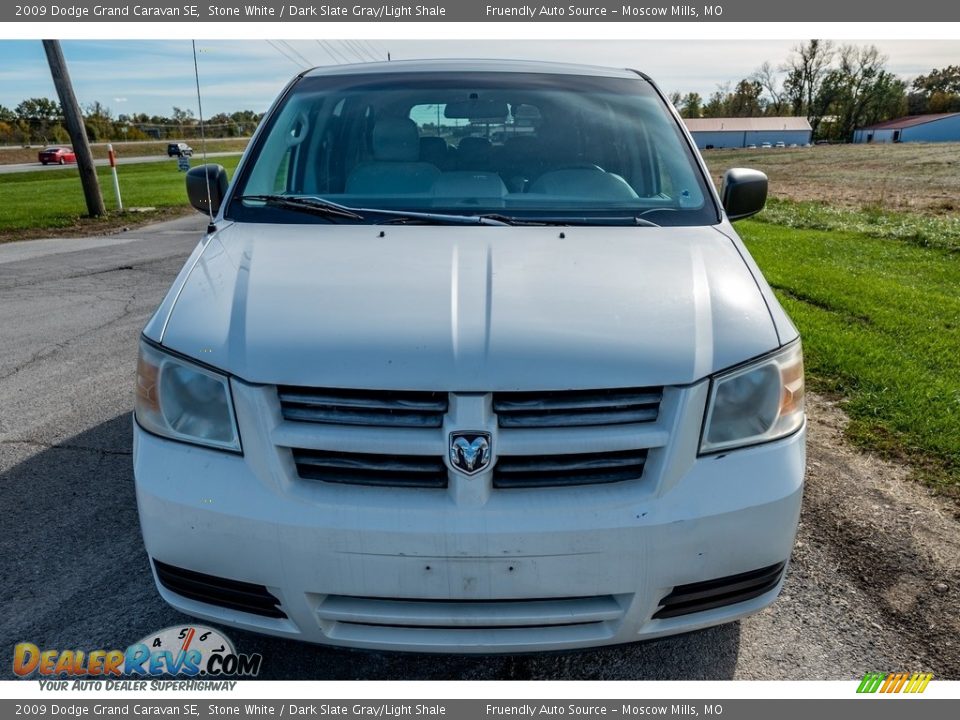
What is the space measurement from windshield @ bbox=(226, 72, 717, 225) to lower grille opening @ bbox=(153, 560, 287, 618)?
1.45m

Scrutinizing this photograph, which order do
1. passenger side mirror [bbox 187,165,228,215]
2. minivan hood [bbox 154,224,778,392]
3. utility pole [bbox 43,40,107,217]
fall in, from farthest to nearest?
1. utility pole [bbox 43,40,107,217]
2. passenger side mirror [bbox 187,165,228,215]
3. minivan hood [bbox 154,224,778,392]

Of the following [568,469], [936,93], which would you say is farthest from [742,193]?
[936,93]

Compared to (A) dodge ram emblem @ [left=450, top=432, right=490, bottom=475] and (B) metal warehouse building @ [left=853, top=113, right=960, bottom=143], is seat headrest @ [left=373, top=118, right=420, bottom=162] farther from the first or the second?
(B) metal warehouse building @ [left=853, top=113, right=960, bottom=143]

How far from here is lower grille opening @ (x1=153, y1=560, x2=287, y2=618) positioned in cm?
198

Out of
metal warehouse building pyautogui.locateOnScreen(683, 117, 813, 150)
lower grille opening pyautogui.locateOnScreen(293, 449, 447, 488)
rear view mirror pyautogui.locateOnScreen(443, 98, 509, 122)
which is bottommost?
metal warehouse building pyautogui.locateOnScreen(683, 117, 813, 150)

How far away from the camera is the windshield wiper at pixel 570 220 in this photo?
280cm

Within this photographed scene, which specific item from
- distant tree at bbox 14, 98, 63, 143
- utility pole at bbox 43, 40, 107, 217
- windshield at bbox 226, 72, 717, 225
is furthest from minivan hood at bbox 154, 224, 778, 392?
distant tree at bbox 14, 98, 63, 143

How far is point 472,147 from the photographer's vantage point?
333cm

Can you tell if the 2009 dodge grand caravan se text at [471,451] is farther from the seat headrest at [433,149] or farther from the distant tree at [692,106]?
the distant tree at [692,106]

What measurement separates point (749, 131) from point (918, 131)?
19953mm

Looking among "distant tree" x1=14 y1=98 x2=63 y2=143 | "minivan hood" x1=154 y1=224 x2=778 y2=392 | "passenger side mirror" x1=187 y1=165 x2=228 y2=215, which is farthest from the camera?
"distant tree" x1=14 y1=98 x2=63 y2=143

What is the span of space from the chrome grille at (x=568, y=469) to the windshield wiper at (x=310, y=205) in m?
1.31

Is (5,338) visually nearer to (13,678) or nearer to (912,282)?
(13,678)

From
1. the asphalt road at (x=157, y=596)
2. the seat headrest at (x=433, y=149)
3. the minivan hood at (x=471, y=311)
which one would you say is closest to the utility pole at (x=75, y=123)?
the asphalt road at (x=157, y=596)
